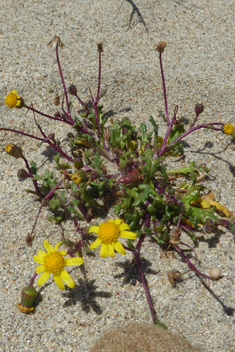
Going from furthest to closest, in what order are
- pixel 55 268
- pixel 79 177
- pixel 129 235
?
1. pixel 79 177
2. pixel 129 235
3. pixel 55 268

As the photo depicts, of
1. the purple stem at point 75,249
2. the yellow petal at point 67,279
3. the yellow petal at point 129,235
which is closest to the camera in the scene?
the yellow petal at point 67,279

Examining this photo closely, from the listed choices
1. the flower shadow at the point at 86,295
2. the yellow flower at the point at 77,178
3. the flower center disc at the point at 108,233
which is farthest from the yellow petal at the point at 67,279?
the yellow flower at the point at 77,178

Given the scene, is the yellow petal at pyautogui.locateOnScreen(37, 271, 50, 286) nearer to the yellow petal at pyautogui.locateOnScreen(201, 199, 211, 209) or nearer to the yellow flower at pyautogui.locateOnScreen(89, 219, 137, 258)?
the yellow flower at pyautogui.locateOnScreen(89, 219, 137, 258)

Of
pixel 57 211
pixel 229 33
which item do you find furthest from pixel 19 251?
pixel 229 33

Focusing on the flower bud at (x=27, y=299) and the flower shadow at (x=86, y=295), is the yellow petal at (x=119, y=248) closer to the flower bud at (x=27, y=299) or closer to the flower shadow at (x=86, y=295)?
the flower shadow at (x=86, y=295)

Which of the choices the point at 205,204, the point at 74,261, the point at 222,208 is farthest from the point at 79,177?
the point at 222,208

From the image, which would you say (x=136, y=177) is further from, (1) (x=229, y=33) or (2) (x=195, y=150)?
(1) (x=229, y=33)

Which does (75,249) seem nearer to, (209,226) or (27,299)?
(27,299)
